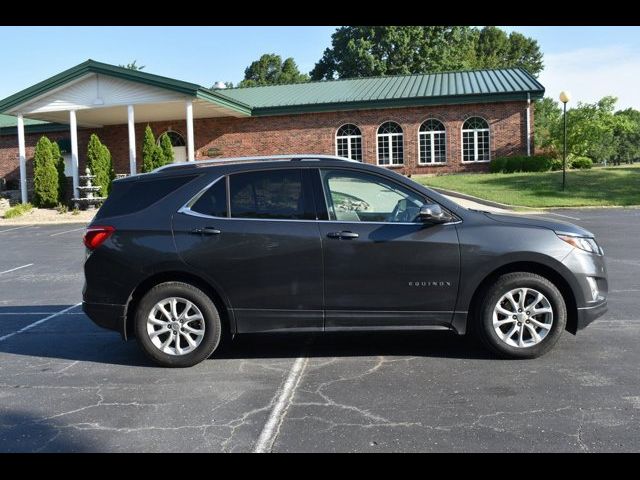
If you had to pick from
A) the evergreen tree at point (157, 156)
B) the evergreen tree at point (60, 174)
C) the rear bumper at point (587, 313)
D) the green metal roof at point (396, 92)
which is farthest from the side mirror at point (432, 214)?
the evergreen tree at point (60, 174)

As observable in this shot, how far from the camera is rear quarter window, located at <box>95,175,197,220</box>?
5.92m

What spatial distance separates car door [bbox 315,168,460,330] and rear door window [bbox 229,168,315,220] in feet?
0.94

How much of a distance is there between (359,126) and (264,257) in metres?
27.5

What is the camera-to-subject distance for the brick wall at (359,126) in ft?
103

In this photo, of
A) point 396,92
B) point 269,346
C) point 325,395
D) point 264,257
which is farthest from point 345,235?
point 396,92

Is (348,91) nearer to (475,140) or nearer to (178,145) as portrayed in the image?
(475,140)

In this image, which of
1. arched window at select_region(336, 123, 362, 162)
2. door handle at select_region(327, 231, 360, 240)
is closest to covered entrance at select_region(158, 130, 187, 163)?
arched window at select_region(336, 123, 362, 162)

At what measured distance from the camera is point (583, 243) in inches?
226

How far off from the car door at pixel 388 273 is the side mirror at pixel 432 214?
0.06 meters

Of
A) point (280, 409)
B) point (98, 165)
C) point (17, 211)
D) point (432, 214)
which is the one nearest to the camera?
point (280, 409)

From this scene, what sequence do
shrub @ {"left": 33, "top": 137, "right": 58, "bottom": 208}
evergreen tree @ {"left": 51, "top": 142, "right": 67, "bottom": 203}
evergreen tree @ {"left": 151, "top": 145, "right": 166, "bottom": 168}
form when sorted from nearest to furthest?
shrub @ {"left": 33, "top": 137, "right": 58, "bottom": 208}
evergreen tree @ {"left": 151, "top": 145, "right": 166, "bottom": 168}
evergreen tree @ {"left": 51, "top": 142, "right": 67, "bottom": 203}

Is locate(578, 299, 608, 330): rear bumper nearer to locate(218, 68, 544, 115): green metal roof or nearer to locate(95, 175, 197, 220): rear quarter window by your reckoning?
locate(95, 175, 197, 220): rear quarter window
